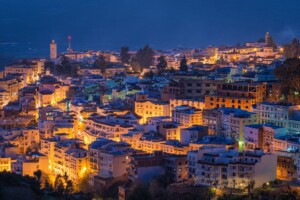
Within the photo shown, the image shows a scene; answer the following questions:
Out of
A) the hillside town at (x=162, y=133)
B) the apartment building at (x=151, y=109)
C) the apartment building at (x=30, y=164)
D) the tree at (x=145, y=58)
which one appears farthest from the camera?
the tree at (x=145, y=58)

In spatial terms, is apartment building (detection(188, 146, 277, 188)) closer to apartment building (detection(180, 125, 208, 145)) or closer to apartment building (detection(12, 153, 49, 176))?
apartment building (detection(180, 125, 208, 145))

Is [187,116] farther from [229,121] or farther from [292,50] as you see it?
[292,50]

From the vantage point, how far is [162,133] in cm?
1670

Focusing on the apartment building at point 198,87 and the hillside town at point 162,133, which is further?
the apartment building at point 198,87

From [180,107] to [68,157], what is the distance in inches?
117

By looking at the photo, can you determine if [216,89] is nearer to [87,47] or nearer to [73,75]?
[73,75]

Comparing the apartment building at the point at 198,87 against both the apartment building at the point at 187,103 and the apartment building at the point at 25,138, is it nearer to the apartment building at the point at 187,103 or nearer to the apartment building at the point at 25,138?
the apartment building at the point at 187,103

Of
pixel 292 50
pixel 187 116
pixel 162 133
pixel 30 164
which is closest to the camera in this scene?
pixel 162 133

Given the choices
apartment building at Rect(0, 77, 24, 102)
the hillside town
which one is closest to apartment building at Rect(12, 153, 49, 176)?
the hillside town

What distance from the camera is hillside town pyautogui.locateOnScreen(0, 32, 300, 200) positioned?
13.8m

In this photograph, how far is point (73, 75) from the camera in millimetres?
27578

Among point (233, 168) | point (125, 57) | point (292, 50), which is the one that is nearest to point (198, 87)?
point (292, 50)

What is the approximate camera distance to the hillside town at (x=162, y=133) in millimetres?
13789

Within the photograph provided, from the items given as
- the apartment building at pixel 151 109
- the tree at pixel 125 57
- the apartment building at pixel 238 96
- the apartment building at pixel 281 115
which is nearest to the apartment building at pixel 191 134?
the apartment building at pixel 281 115
